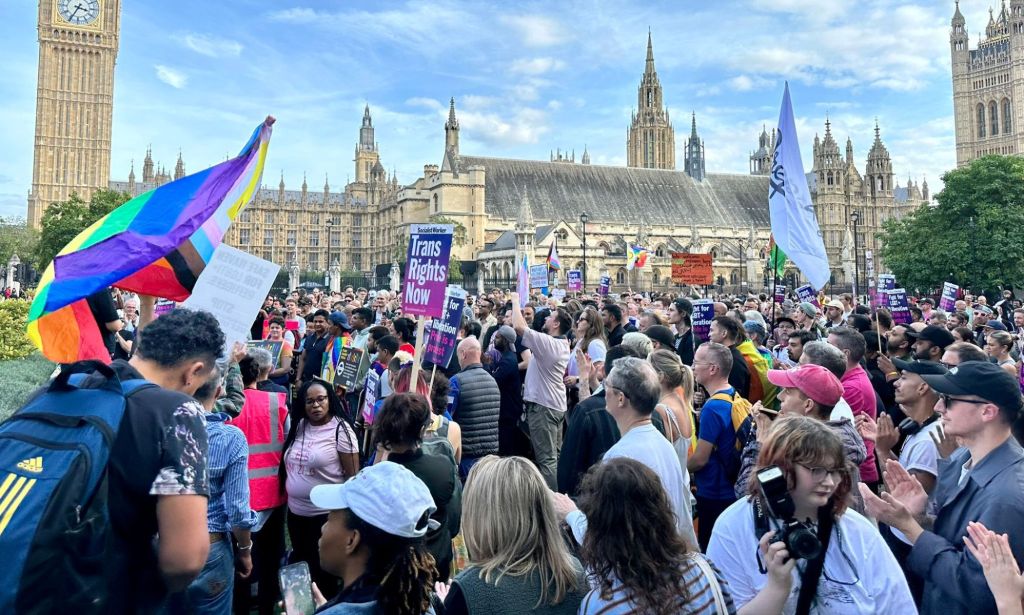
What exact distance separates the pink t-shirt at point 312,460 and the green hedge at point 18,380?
239 centimetres

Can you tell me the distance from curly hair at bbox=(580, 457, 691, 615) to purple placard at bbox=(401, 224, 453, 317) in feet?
13.5

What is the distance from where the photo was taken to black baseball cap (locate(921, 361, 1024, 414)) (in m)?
2.86

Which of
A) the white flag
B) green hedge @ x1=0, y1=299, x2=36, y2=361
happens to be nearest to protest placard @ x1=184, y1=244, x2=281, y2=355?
the white flag

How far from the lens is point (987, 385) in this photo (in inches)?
113

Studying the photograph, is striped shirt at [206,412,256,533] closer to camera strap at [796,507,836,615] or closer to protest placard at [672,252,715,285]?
camera strap at [796,507,836,615]

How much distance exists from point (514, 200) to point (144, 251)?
65.2 m

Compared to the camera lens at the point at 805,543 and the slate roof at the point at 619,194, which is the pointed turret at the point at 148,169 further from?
the camera lens at the point at 805,543

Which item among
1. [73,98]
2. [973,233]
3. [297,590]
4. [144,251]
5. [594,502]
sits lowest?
[297,590]

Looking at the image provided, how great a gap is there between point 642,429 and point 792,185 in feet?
21.1

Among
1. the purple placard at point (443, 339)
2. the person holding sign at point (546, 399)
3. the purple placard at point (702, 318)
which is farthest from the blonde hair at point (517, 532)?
the purple placard at point (702, 318)

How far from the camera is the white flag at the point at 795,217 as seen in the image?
852 centimetres

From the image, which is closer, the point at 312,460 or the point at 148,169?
the point at 312,460

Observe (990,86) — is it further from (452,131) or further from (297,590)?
(297,590)

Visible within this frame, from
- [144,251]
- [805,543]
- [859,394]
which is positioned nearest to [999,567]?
[805,543]
